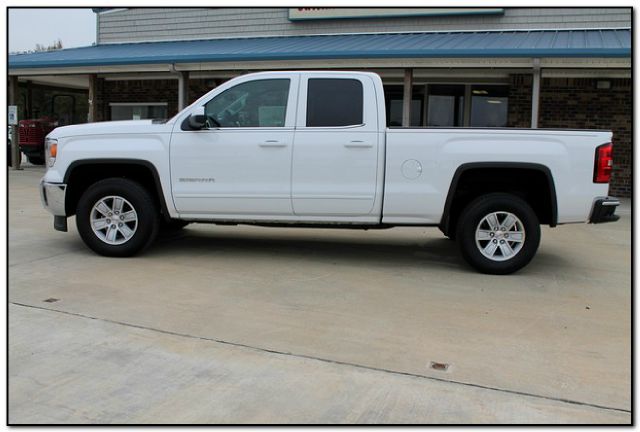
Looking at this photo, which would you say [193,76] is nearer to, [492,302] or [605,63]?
[605,63]

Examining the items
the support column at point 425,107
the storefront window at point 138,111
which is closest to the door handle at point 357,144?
the support column at point 425,107

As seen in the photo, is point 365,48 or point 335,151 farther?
point 365,48

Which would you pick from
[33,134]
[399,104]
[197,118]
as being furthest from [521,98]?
[33,134]

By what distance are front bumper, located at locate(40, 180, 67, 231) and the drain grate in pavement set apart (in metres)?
4.57

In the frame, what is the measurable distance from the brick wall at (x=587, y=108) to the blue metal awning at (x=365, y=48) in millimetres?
1118

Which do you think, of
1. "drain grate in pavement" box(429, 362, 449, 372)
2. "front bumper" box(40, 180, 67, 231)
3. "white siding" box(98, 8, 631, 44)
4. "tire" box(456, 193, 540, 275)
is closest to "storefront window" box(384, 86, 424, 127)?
"white siding" box(98, 8, 631, 44)

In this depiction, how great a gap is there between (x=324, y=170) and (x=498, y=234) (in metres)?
1.84

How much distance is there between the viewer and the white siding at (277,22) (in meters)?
15.2

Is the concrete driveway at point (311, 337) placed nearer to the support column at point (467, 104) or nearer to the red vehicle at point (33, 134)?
the support column at point (467, 104)

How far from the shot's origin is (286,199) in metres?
6.50

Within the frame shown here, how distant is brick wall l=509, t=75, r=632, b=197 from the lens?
14469 mm

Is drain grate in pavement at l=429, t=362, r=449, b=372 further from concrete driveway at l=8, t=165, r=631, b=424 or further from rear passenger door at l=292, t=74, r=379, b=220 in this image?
rear passenger door at l=292, t=74, r=379, b=220

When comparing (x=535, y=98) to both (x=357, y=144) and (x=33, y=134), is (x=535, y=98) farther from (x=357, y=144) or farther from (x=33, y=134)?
(x=33, y=134)

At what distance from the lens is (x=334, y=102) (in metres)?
6.56
